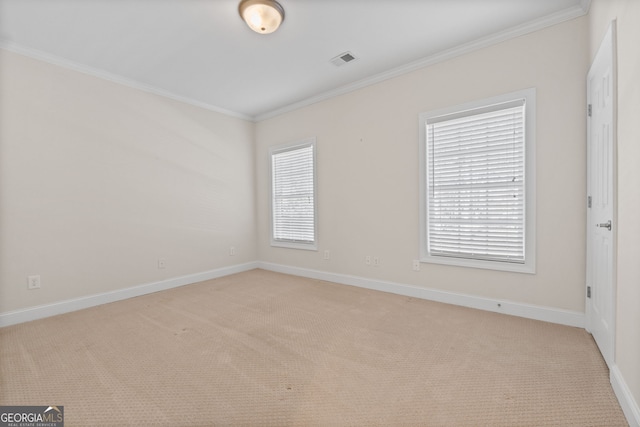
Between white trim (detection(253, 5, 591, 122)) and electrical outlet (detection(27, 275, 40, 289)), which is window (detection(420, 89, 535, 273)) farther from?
electrical outlet (detection(27, 275, 40, 289))

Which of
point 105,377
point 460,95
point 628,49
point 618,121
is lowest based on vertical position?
point 105,377

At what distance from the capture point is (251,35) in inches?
112

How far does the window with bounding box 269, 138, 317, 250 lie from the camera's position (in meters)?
4.66

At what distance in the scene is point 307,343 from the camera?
2.41 metres

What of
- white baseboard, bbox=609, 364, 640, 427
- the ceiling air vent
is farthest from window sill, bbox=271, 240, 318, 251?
white baseboard, bbox=609, 364, 640, 427

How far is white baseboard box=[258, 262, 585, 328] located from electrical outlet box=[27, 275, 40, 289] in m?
3.17

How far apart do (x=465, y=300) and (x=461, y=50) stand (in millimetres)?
2699

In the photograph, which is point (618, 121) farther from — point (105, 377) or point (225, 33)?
point (105, 377)

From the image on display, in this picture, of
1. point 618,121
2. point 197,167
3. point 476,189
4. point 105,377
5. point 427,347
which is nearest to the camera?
point 618,121

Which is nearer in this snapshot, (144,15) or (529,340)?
(529,340)

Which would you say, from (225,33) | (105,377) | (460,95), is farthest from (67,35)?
(460,95)

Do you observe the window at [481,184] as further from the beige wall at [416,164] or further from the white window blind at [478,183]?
the beige wall at [416,164]

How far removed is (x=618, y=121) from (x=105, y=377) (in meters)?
3.67

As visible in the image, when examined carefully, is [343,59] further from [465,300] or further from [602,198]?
[465,300]
